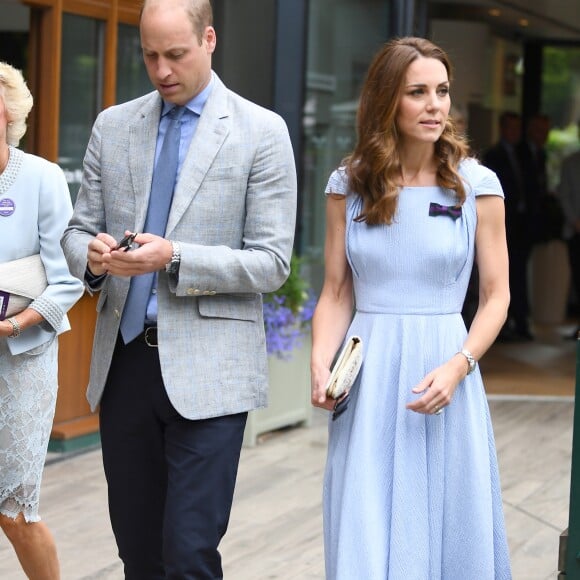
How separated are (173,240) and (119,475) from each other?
0.69 m

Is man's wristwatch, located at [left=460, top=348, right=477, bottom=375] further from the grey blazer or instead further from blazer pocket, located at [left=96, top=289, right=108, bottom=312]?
blazer pocket, located at [left=96, top=289, right=108, bottom=312]

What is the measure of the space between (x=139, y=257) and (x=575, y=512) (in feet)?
4.58

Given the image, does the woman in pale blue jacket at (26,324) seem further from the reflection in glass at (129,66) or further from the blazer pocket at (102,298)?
the reflection in glass at (129,66)

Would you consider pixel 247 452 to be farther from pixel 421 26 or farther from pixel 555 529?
pixel 421 26

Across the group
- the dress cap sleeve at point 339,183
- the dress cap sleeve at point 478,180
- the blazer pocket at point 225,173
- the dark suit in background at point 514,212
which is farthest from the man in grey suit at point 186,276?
the dark suit in background at point 514,212

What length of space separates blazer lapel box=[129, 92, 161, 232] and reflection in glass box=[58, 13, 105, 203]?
3.49 m

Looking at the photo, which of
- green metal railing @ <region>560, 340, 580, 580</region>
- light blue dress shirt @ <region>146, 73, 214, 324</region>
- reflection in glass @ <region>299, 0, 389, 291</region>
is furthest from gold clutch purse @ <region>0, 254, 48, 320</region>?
reflection in glass @ <region>299, 0, 389, 291</region>

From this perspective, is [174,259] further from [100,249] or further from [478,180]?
[478,180]

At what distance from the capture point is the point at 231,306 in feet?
11.6

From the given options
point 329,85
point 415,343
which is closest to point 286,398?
point 329,85

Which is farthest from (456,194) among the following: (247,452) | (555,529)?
(247,452)

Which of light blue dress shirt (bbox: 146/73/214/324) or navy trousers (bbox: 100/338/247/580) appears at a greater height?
light blue dress shirt (bbox: 146/73/214/324)

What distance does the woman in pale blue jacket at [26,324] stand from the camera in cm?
396

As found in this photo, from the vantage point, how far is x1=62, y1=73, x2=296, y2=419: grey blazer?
3.46 meters
